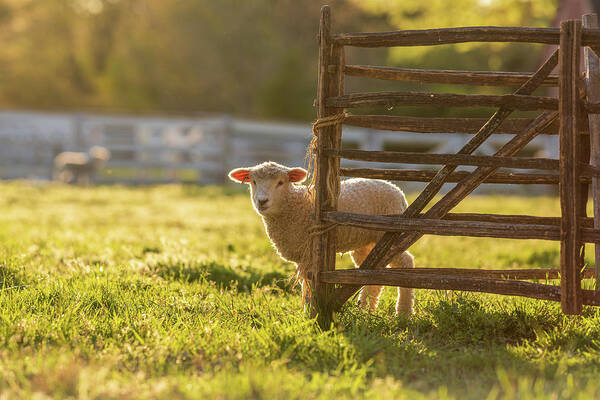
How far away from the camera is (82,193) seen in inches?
630

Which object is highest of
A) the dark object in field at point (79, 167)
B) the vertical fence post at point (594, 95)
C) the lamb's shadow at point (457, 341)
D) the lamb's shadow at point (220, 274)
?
the vertical fence post at point (594, 95)

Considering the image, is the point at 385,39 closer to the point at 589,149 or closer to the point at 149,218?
the point at 589,149

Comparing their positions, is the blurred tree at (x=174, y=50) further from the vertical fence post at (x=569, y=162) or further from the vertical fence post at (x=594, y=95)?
the vertical fence post at (x=569, y=162)

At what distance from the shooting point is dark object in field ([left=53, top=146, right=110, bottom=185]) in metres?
19.9

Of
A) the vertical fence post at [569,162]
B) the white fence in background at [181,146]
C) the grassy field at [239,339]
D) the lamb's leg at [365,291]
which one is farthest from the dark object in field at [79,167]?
the vertical fence post at [569,162]

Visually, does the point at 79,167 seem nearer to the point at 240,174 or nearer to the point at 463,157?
the point at 240,174

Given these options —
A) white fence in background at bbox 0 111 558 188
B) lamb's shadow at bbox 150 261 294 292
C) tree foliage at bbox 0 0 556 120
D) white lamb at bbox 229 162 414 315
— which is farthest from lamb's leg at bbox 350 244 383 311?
tree foliage at bbox 0 0 556 120

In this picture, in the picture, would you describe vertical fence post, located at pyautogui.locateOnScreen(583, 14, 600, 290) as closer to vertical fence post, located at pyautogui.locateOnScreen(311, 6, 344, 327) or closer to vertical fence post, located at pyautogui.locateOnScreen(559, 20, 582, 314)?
vertical fence post, located at pyautogui.locateOnScreen(559, 20, 582, 314)

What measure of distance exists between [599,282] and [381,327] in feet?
6.01

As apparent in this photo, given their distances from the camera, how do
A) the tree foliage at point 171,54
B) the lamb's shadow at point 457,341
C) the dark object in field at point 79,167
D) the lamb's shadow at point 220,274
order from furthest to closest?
the tree foliage at point 171,54
the dark object in field at point 79,167
the lamb's shadow at point 220,274
the lamb's shadow at point 457,341

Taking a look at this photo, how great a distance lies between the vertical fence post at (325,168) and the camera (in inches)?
169

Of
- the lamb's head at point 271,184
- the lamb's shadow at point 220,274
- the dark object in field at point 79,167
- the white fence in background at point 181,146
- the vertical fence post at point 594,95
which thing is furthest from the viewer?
the white fence in background at point 181,146

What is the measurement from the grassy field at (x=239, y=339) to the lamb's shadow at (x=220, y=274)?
2cm

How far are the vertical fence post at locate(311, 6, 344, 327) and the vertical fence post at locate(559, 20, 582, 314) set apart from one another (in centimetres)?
140
